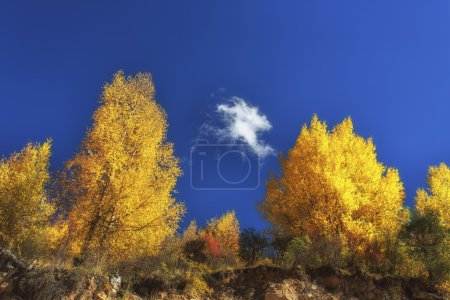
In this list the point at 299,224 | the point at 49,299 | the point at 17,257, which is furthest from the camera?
the point at 299,224

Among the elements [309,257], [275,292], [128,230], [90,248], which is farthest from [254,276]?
[90,248]

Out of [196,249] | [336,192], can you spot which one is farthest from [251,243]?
[336,192]

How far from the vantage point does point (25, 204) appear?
16.4 metres

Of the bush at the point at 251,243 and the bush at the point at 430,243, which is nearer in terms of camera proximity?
the bush at the point at 430,243

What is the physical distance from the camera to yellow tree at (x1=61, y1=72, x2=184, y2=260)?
13.6 m

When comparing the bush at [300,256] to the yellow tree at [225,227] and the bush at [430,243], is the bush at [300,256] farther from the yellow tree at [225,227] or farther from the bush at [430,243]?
the yellow tree at [225,227]

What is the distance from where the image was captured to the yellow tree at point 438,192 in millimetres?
22703

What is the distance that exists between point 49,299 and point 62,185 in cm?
601

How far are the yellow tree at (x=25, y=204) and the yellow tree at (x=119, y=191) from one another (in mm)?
2158

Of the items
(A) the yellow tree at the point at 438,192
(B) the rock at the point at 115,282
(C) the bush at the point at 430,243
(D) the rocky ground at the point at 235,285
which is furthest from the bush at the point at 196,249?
(A) the yellow tree at the point at 438,192

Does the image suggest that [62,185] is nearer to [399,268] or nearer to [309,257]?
[309,257]

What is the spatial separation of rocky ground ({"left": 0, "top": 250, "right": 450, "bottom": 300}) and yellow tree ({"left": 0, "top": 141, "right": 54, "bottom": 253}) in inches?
194

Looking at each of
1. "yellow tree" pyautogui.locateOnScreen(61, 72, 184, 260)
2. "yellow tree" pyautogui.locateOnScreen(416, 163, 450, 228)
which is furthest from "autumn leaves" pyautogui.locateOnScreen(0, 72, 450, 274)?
"yellow tree" pyautogui.locateOnScreen(416, 163, 450, 228)

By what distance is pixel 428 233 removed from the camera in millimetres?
15297
